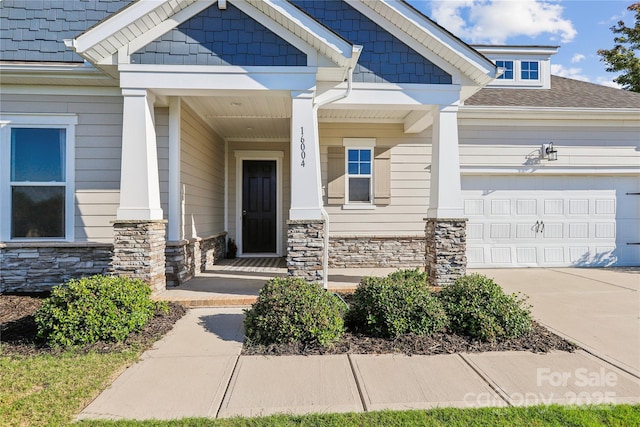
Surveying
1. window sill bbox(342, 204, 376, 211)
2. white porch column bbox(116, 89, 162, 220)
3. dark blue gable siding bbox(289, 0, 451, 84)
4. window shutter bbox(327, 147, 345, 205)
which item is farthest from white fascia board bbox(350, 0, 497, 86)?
white porch column bbox(116, 89, 162, 220)

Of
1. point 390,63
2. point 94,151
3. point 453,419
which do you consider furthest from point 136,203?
point 453,419

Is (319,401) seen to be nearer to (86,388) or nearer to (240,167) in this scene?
(86,388)

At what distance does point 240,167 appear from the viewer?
932 cm

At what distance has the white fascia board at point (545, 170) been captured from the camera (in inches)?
313

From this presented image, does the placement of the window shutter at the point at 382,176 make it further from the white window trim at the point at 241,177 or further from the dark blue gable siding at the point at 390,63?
the white window trim at the point at 241,177

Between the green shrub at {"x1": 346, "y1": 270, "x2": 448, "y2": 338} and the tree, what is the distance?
16186 millimetres

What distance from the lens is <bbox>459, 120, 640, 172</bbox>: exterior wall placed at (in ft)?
26.0

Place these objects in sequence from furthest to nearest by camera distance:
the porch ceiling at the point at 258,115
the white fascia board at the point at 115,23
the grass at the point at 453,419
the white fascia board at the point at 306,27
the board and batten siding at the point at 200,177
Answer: the board and batten siding at the point at 200,177 → the porch ceiling at the point at 258,115 → the white fascia board at the point at 306,27 → the white fascia board at the point at 115,23 → the grass at the point at 453,419

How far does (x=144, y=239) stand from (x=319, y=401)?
142 inches

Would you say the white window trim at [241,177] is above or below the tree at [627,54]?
below

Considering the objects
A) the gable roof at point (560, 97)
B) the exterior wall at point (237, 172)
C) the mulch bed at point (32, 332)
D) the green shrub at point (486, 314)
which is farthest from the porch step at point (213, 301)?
the gable roof at point (560, 97)

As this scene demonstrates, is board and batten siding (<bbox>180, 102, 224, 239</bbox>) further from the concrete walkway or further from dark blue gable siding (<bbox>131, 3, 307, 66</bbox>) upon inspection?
the concrete walkway

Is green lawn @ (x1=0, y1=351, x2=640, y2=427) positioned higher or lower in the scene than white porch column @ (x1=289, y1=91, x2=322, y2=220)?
lower

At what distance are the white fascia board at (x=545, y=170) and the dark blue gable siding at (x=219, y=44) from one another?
15.9ft
